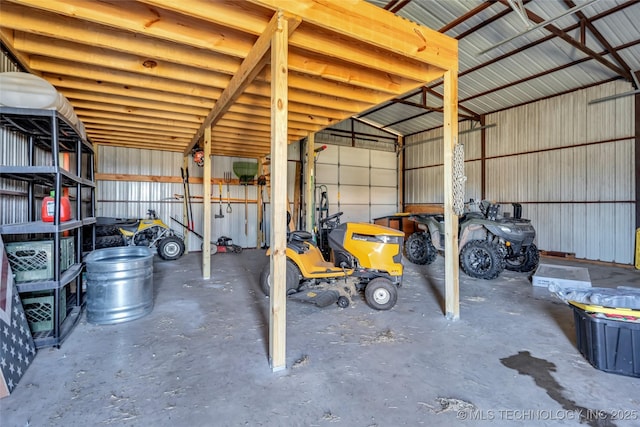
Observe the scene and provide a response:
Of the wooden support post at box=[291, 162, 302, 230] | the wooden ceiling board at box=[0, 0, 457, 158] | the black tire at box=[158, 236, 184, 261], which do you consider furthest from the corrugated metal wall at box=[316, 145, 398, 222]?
the wooden ceiling board at box=[0, 0, 457, 158]

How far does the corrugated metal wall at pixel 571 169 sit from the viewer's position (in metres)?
6.53

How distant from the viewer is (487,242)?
518cm

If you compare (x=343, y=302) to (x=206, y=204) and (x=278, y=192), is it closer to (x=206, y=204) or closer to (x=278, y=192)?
(x=278, y=192)

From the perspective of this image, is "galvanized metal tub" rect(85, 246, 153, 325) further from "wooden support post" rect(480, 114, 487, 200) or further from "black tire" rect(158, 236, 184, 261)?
"wooden support post" rect(480, 114, 487, 200)

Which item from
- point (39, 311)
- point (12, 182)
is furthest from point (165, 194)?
point (39, 311)

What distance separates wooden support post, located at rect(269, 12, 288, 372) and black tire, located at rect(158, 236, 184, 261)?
17.6 feet

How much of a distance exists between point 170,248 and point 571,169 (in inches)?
380

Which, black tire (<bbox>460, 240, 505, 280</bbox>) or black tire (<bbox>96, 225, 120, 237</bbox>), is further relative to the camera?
black tire (<bbox>96, 225, 120, 237</bbox>)

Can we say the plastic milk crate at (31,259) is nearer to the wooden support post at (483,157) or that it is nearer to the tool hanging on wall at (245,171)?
the tool hanging on wall at (245,171)

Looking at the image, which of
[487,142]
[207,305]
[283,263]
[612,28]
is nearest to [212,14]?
[283,263]

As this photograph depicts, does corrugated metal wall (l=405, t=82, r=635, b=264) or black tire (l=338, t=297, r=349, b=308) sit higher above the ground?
corrugated metal wall (l=405, t=82, r=635, b=264)

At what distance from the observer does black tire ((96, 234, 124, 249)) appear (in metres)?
5.89

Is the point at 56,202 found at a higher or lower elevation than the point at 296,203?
lower

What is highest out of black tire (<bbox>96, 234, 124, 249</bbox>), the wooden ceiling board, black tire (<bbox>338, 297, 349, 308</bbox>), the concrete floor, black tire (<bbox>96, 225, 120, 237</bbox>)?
the wooden ceiling board
